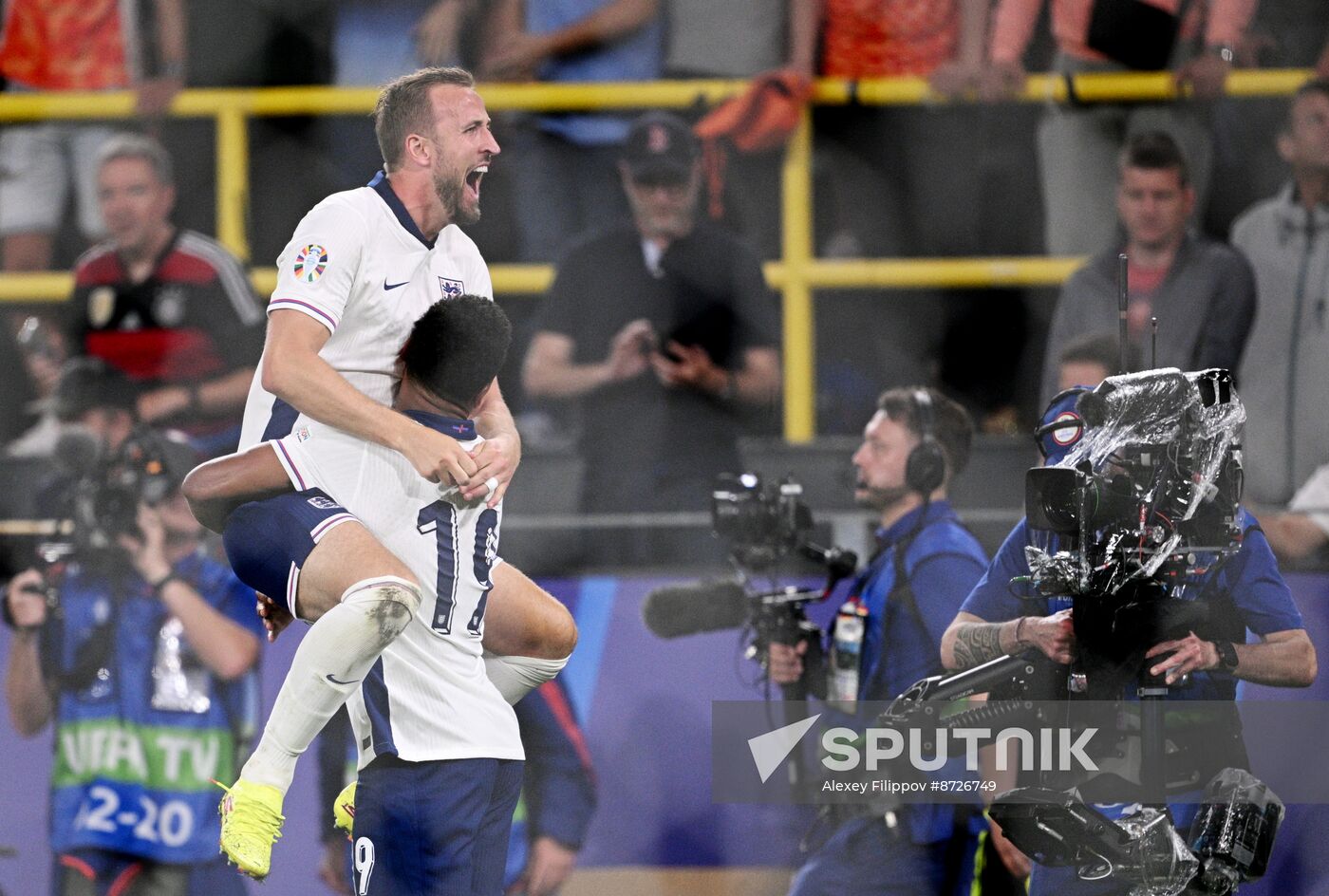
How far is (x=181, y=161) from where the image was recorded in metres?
4.14

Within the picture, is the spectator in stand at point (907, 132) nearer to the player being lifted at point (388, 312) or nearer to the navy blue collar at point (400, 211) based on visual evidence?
the player being lifted at point (388, 312)

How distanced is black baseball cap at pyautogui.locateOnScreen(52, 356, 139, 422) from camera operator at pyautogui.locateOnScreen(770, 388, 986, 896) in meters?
1.60

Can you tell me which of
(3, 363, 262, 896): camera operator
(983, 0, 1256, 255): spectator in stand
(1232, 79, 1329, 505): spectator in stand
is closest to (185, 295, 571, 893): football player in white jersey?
(3, 363, 262, 896): camera operator

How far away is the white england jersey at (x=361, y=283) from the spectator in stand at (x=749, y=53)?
1.36m

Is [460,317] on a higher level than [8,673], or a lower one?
higher

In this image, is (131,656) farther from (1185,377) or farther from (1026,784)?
(1185,377)

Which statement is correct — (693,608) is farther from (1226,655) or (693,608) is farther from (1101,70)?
(1101,70)

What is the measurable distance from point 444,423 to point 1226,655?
57.4 inches

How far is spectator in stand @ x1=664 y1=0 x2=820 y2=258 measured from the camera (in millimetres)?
3967

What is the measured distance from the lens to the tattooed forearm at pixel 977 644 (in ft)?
10.7

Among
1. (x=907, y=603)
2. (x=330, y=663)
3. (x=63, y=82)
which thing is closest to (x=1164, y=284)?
(x=907, y=603)

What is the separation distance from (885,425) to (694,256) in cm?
57

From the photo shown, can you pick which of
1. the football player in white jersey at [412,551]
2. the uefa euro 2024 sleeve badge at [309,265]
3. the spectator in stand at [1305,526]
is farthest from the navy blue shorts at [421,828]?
the spectator in stand at [1305,526]

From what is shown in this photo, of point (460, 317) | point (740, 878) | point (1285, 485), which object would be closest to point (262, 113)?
point (460, 317)
